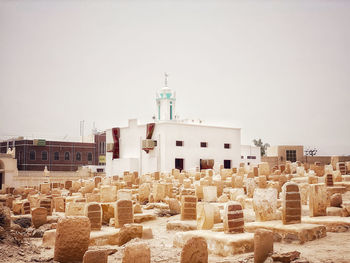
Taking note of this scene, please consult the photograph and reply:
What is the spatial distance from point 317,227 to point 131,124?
2908cm

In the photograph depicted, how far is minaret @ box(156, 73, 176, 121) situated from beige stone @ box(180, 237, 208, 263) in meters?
→ 33.2

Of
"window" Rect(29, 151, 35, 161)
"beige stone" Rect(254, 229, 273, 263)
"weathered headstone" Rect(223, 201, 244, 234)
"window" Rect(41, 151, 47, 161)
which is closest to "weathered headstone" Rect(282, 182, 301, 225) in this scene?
"weathered headstone" Rect(223, 201, 244, 234)

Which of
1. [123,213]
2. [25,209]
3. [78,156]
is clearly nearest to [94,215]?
[123,213]

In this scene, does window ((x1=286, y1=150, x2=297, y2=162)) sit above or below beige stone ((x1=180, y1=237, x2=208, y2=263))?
above

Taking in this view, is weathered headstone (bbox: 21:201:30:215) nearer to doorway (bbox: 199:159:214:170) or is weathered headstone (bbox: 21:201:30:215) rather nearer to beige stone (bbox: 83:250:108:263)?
beige stone (bbox: 83:250:108:263)

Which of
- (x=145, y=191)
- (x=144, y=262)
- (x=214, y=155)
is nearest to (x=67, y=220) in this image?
(x=144, y=262)

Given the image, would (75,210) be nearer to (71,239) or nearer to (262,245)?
(71,239)

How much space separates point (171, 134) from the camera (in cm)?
3394

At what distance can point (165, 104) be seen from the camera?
39.9 m

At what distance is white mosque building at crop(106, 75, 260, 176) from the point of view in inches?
Answer: 1331

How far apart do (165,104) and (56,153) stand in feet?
45.6

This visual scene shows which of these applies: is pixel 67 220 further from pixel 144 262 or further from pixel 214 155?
pixel 214 155

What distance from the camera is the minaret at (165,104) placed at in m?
39.9

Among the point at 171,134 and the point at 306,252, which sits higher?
the point at 171,134
